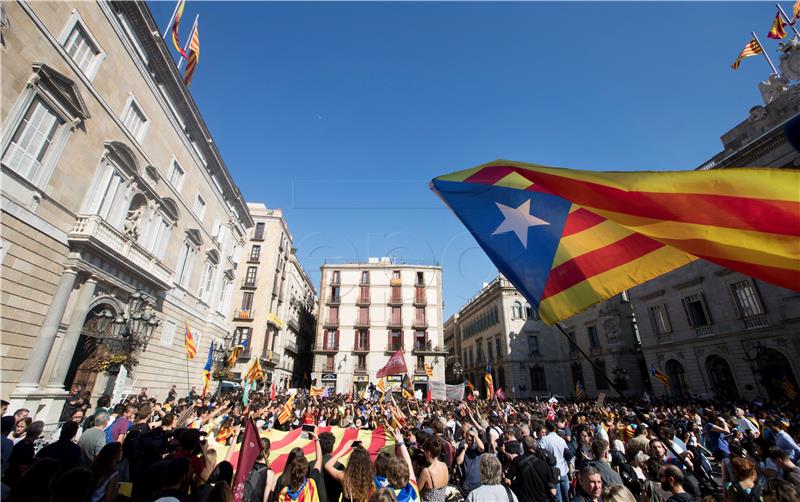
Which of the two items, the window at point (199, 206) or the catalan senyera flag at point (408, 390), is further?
the window at point (199, 206)

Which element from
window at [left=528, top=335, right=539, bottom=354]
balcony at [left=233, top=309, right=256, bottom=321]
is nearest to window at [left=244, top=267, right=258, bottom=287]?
balcony at [left=233, top=309, right=256, bottom=321]

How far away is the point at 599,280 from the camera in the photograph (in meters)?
4.20

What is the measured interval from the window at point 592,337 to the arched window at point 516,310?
7622 millimetres

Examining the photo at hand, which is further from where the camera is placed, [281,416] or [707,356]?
[707,356]

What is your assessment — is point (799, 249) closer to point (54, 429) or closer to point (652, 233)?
point (652, 233)

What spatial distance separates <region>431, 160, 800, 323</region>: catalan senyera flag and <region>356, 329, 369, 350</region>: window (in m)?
36.8

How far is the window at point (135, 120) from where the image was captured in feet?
45.7

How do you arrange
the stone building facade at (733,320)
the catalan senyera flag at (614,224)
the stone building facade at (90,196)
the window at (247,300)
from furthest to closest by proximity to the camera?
the window at (247,300) < the stone building facade at (733,320) < the stone building facade at (90,196) < the catalan senyera flag at (614,224)

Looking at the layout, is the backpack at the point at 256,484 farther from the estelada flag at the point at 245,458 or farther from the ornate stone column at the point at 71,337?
the ornate stone column at the point at 71,337

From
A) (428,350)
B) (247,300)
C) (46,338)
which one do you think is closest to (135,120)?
(46,338)

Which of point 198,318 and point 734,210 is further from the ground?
point 198,318

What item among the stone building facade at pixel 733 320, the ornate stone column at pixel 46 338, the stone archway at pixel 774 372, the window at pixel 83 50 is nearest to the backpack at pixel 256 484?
the ornate stone column at pixel 46 338

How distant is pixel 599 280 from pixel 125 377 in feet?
55.8

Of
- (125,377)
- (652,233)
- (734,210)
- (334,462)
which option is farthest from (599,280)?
(125,377)
